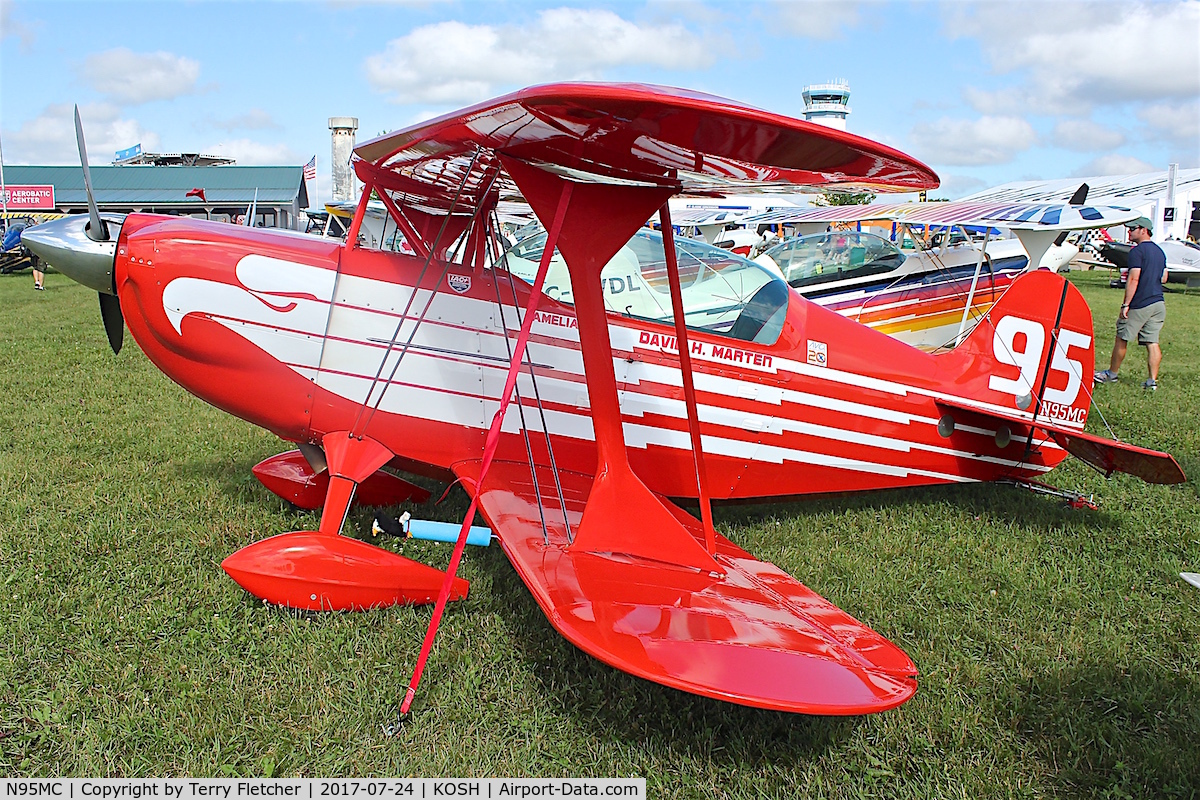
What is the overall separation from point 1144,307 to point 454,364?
30.8 feet

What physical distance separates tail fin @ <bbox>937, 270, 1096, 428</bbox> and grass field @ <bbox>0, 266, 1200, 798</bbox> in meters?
0.74

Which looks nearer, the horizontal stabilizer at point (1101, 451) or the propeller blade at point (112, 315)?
the horizontal stabilizer at point (1101, 451)

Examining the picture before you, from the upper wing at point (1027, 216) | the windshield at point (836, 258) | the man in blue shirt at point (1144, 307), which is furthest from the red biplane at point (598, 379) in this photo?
the upper wing at point (1027, 216)

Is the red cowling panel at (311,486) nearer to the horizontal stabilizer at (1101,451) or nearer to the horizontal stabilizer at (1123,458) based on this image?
the horizontal stabilizer at (1101,451)

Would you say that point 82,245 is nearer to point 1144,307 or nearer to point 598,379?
point 598,379

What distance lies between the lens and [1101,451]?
4777 mm

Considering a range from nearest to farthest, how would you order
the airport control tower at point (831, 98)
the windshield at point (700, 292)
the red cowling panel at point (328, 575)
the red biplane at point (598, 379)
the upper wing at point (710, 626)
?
the upper wing at point (710, 626), the red biplane at point (598, 379), the red cowling panel at point (328, 575), the windshield at point (700, 292), the airport control tower at point (831, 98)

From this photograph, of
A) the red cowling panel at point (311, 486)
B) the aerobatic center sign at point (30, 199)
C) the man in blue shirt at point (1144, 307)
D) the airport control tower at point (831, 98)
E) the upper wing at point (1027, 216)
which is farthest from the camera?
the airport control tower at point (831, 98)

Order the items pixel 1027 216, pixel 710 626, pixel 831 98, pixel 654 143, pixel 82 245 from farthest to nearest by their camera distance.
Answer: pixel 831 98 → pixel 1027 216 → pixel 82 245 → pixel 710 626 → pixel 654 143

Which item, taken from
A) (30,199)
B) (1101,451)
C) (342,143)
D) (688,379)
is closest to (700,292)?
(688,379)

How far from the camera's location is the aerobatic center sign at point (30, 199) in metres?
38.6

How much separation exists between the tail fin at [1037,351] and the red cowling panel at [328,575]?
365cm

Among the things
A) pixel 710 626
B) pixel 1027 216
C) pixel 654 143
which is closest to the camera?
pixel 654 143

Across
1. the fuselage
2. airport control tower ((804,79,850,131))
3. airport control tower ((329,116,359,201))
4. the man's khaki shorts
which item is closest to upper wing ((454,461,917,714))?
the fuselage
